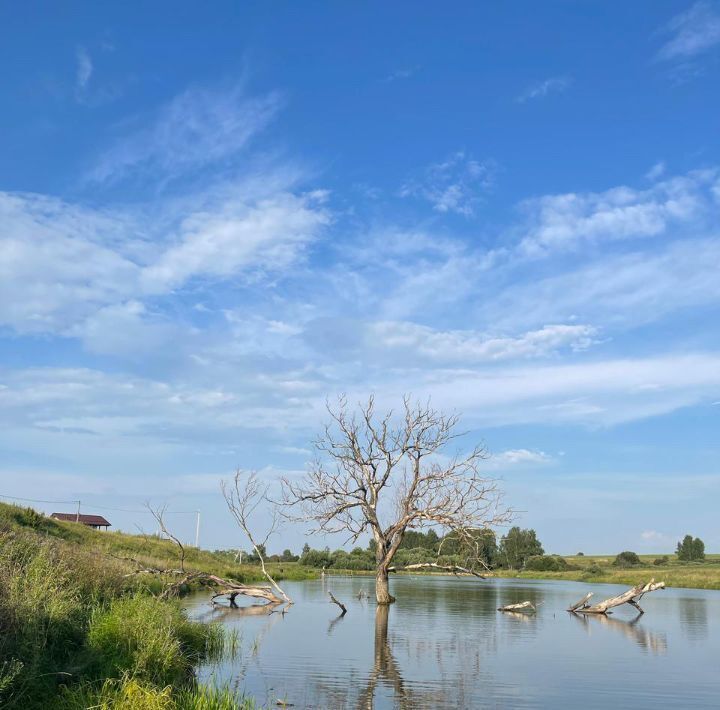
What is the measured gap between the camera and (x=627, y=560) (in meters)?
120

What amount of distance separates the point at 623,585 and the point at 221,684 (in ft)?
260

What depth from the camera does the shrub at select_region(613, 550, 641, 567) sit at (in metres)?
117

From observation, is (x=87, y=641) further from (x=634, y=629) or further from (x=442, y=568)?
(x=442, y=568)

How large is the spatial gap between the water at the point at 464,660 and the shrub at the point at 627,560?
8652cm

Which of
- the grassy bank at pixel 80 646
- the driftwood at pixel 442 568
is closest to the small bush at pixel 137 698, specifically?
the grassy bank at pixel 80 646

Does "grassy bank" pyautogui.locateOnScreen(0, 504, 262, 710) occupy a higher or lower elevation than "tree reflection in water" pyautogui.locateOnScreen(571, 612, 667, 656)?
higher

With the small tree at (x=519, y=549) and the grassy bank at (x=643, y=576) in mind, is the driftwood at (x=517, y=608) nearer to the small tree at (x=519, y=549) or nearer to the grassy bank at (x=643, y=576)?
the grassy bank at (x=643, y=576)

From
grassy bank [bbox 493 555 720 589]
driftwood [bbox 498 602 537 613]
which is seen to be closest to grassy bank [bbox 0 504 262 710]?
driftwood [bbox 498 602 537 613]

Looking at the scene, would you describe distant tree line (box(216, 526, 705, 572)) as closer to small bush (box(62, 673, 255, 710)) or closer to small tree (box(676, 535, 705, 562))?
small tree (box(676, 535, 705, 562))

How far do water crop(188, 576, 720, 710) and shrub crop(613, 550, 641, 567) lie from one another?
284 feet

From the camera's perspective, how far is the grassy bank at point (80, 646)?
36.7 ft

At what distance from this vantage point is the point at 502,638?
26.7 metres

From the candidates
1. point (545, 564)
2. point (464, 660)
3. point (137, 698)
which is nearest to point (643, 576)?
point (545, 564)

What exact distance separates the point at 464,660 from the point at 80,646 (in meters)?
11.1
